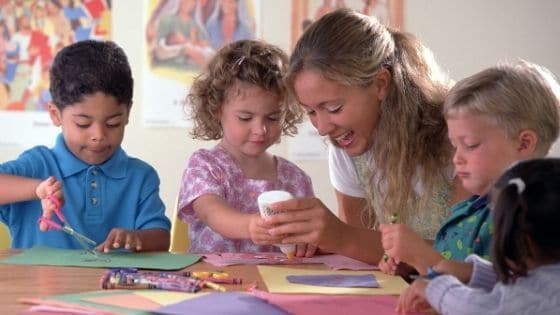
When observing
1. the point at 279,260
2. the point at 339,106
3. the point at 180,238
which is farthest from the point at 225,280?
the point at 180,238

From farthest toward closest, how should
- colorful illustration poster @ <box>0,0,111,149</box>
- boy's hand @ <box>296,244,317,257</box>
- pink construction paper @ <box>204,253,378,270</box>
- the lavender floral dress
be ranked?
colorful illustration poster @ <box>0,0,111,149</box>
the lavender floral dress
boy's hand @ <box>296,244,317,257</box>
pink construction paper @ <box>204,253,378,270</box>

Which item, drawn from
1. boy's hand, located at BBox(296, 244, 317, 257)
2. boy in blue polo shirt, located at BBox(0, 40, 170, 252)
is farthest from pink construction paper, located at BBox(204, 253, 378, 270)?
boy in blue polo shirt, located at BBox(0, 40, 170, 252)

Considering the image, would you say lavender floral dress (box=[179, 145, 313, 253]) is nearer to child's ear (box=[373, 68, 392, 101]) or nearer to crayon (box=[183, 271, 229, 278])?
child's ear (box=[373, 68, 392, 101])

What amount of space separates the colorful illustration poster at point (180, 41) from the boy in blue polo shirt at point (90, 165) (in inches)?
43.6

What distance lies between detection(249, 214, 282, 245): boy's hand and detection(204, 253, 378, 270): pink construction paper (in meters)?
0.04

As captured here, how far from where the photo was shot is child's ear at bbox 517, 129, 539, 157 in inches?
58.8

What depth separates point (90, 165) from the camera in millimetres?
1894

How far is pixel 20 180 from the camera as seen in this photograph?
1.72 meters

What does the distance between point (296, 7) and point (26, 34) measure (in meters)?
0.99

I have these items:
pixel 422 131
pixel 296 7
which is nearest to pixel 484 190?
pixel 422 131

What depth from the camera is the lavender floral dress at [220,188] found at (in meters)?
1.91

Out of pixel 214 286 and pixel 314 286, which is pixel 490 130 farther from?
pixel 214 286

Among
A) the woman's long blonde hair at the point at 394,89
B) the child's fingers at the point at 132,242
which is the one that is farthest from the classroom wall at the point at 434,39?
the child's fingers at the point at 132,242

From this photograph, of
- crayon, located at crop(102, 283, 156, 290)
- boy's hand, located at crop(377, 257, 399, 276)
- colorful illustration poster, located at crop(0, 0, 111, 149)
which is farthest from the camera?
colorful illustration poster, located at crop(0, 0, 111, 149)
